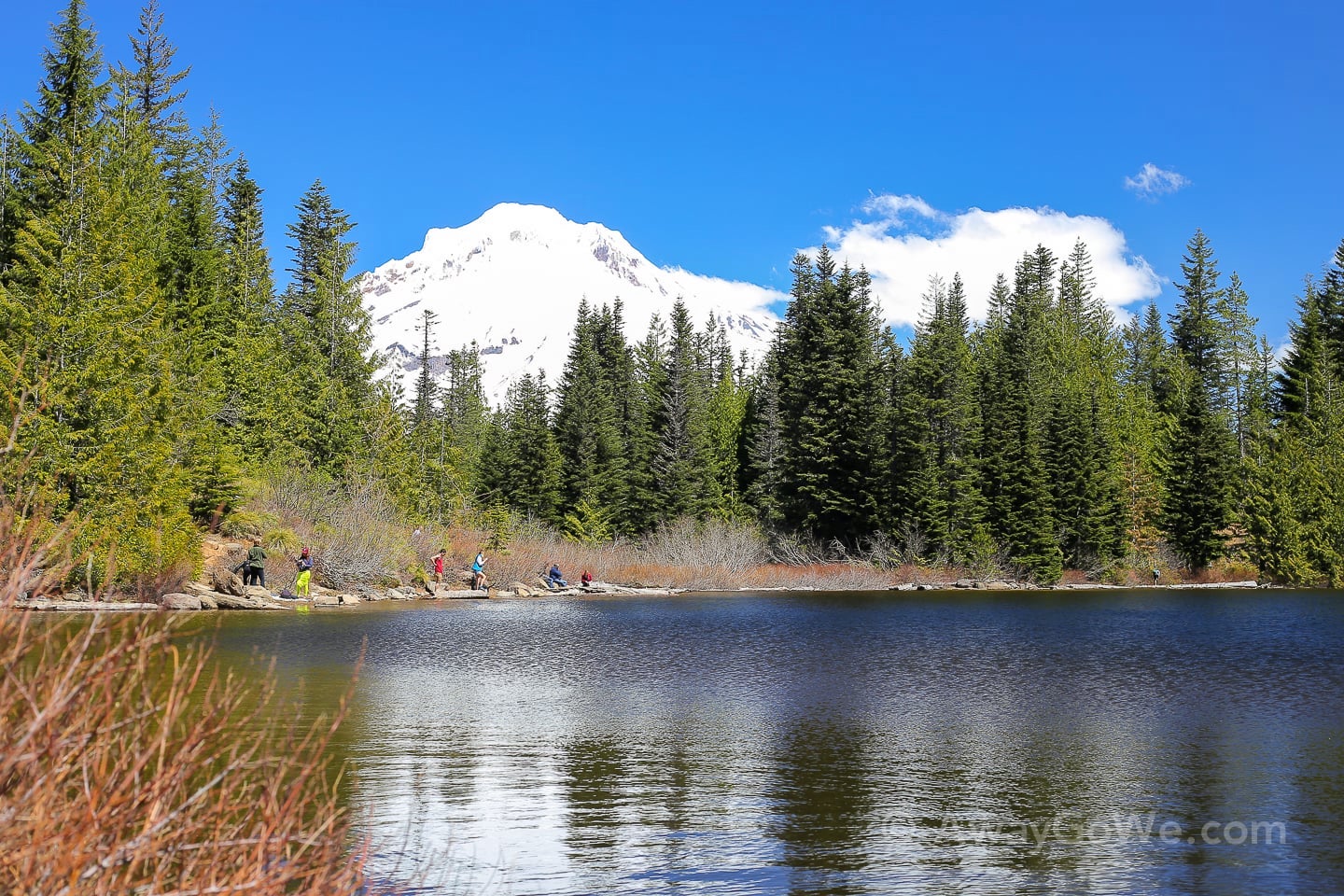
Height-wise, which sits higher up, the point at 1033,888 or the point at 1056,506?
the point at 1056,506

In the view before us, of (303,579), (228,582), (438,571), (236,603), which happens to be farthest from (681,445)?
(236,603)

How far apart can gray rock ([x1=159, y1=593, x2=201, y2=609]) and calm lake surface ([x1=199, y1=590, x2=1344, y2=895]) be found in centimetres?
420

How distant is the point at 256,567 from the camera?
35.8 metres

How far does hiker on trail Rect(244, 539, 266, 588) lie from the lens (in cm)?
3575

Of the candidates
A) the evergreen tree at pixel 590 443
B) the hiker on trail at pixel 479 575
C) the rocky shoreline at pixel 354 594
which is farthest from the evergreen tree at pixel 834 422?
the hiker on trail at pixel 479 575

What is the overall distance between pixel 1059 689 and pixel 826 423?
1796 inches

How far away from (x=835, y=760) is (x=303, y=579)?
2786 cm

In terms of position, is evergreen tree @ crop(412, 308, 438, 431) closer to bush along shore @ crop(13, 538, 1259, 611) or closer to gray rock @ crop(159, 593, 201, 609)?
bush along shore @ crop(13, 538, 1259, 611)

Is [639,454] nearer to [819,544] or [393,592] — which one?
[819,544]

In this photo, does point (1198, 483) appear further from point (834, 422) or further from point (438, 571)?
point (438, 571)

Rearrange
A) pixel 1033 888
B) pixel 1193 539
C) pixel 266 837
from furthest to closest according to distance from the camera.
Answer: pixel 1193 539, pixel 1033 888, pixel 266 837

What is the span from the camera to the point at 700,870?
894 cm

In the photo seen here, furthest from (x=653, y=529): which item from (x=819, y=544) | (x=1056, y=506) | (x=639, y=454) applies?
(x=1056, y=506)

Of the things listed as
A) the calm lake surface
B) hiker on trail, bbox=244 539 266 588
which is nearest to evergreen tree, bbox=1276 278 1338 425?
the calm lake surface
